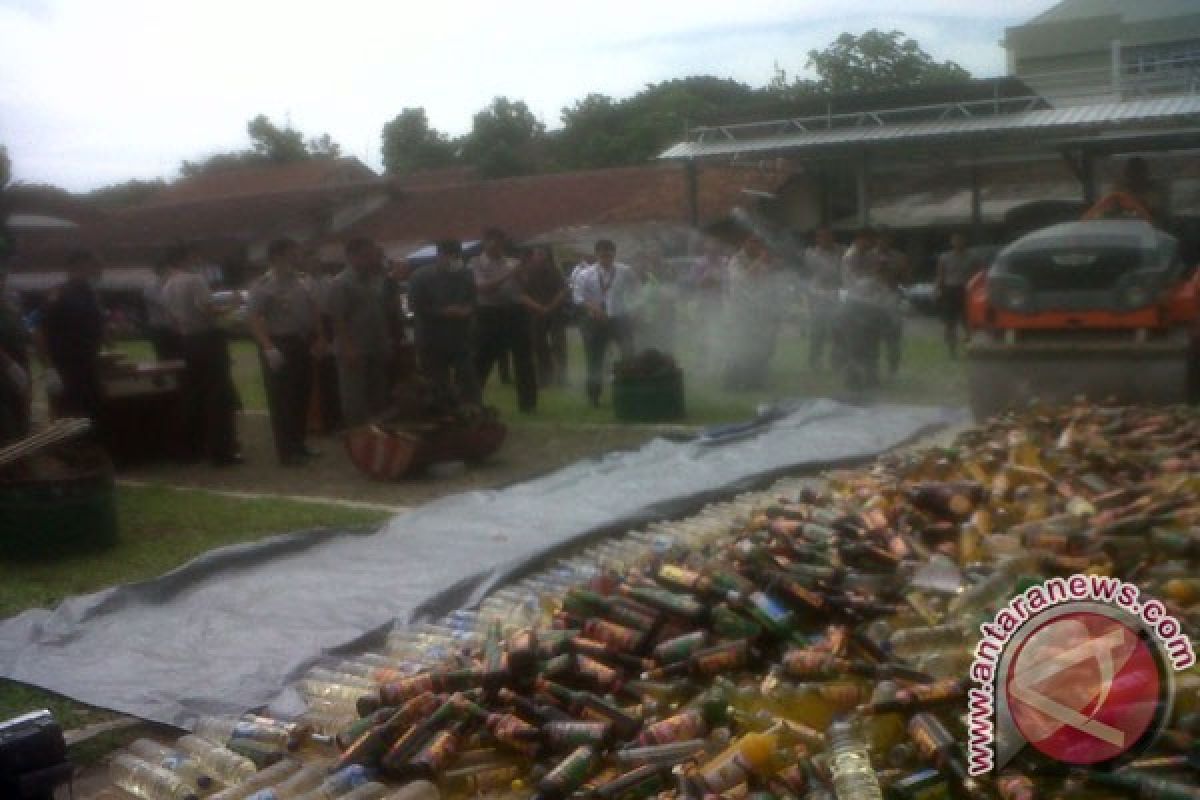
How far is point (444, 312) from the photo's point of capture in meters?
11.8

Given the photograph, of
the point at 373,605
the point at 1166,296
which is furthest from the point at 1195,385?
the point at 373,605

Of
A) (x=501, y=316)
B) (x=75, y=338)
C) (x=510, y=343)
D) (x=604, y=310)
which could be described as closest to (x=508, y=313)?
(x=501, y=316)

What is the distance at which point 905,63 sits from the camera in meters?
13.4

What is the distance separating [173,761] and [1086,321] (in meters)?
7.97

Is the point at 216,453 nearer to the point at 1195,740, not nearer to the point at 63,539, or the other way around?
the point at 63,539

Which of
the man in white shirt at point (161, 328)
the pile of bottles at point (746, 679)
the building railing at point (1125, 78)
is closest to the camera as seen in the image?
the pile of bottles at point (746, 679)

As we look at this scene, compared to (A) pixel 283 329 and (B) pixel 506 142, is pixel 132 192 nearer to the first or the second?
(B) pixel 506 142

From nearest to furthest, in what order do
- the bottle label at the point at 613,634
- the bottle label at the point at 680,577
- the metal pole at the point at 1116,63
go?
1. the bottle label at the point at 613,634
2. the bottle label at the point at 680,577
3. the metal pole at the point at 1116,63

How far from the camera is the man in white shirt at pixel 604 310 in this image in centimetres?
1413

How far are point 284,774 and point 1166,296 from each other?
8176 mm

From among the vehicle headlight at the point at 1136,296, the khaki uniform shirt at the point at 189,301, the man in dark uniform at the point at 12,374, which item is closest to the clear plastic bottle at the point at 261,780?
the man in dark uniform at the point at 12,374

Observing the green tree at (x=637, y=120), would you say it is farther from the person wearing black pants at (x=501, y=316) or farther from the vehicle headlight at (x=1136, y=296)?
the vehicle headlight at (x=1136, y=296)

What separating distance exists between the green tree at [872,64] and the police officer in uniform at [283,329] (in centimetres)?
486

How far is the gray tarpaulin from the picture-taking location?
594 cm
